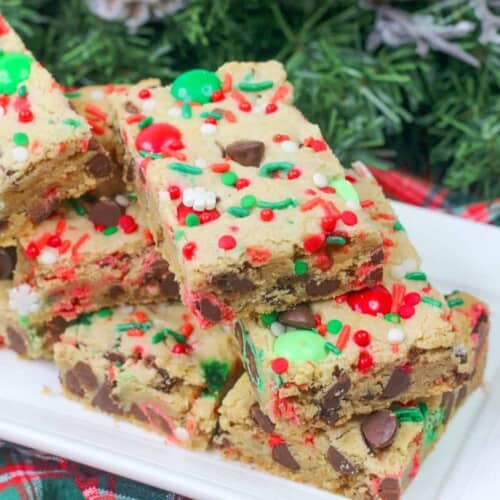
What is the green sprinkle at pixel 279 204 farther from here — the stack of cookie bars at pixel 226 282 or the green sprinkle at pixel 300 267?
the green sprinkle at pixel 300 267

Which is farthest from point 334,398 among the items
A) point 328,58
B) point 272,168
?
point 328,58

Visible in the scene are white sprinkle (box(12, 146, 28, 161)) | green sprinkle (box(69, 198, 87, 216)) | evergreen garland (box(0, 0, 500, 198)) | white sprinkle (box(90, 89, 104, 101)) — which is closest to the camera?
white sprinkle (box(12, 146, 28, 161))

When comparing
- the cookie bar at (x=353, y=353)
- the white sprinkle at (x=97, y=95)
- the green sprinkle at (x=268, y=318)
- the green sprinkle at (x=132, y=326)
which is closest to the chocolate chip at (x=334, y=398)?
the cookie bar at (x=353, y=353)

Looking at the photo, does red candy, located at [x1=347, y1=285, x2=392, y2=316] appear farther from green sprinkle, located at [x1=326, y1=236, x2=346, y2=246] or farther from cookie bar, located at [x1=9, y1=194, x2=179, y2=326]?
cookie bar, located at [x1=9, y1=194, x2=179, y2=326]

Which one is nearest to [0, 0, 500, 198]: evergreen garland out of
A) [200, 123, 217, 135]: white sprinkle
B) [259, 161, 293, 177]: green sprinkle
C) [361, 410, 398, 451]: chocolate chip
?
[200, 123, 217, 135]: white sprinkle

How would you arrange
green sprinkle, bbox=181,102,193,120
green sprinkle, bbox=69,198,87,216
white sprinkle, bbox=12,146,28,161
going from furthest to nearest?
green sprinkle, bbox=69,198,87,216, green sprinkle, bbox=181,102,193,120, white sprinkle, bbox=12,146,28,161
